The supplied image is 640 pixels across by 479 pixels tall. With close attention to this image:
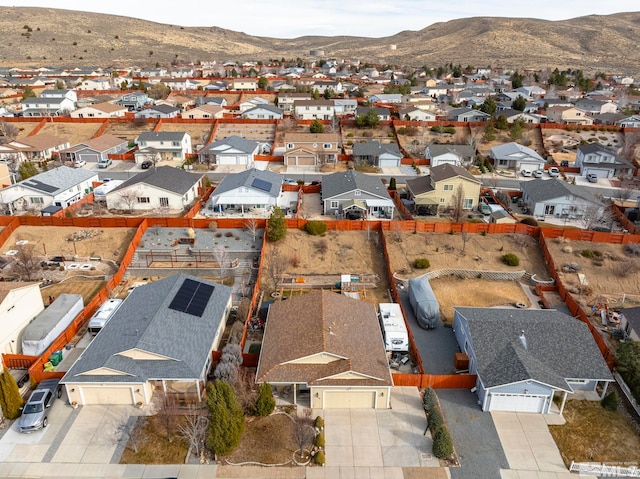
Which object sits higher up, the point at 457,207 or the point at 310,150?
the point at 310,150

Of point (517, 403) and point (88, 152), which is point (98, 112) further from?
point (517, 403)

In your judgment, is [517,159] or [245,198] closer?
[245,198]

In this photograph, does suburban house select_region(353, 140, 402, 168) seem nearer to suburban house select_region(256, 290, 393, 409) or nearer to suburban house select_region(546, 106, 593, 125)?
suburban house select_region(546, 106, 593, 125)

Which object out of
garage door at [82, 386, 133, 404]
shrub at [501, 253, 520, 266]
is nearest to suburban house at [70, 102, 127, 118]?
garage door at [82, 386, 133, 404]

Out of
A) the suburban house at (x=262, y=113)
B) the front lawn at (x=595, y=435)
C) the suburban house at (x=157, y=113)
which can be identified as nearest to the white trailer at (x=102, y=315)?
the front lawn at (x=595, y=435)

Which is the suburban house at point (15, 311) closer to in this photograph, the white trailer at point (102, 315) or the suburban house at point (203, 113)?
the white trailer at point (102, 315)

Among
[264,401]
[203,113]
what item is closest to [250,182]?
[264,401]

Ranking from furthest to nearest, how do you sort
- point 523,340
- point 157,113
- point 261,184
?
point 157,113, point 261,184, point 523,340

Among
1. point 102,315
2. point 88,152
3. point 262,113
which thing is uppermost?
point 262,113

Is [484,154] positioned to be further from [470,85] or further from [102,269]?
[470,85]
